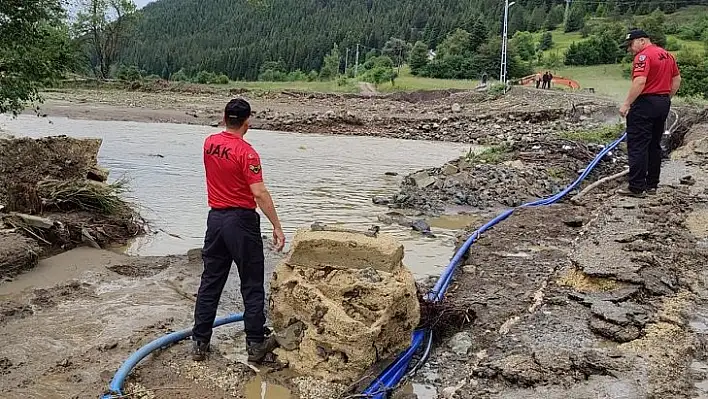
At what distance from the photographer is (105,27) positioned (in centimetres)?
5503

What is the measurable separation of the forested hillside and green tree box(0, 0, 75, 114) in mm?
73137

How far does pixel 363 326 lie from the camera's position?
480 centimetres

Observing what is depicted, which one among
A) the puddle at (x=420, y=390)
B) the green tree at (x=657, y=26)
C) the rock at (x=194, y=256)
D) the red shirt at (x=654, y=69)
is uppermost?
the green tree at (x=657, y=26)

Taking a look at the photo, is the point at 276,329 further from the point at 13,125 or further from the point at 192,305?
the point at 13,125

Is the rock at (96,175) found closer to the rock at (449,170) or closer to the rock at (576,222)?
the rock at (449,170)

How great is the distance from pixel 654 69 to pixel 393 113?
78.3 feet

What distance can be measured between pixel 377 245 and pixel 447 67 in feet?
194

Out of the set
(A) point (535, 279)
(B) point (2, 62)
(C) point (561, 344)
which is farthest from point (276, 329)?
(B) point (2, 62)

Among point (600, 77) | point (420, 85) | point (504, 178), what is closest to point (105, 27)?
point (420, 85)

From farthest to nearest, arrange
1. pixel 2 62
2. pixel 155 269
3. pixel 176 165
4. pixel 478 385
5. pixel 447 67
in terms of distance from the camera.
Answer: pixel 447 67 < pixel 176 165 < pixel 2 62 < pixel 155 269 < pixel 478 385

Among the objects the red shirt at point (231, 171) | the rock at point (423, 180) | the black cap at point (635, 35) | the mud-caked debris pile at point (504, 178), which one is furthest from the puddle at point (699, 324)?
the rock at point (423, 180)

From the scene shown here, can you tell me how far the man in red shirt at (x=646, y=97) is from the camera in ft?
27.5

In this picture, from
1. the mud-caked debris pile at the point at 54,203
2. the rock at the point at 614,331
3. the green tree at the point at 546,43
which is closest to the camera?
the rock at the point at 614,331

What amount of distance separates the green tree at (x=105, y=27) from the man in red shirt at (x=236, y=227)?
5194cm
